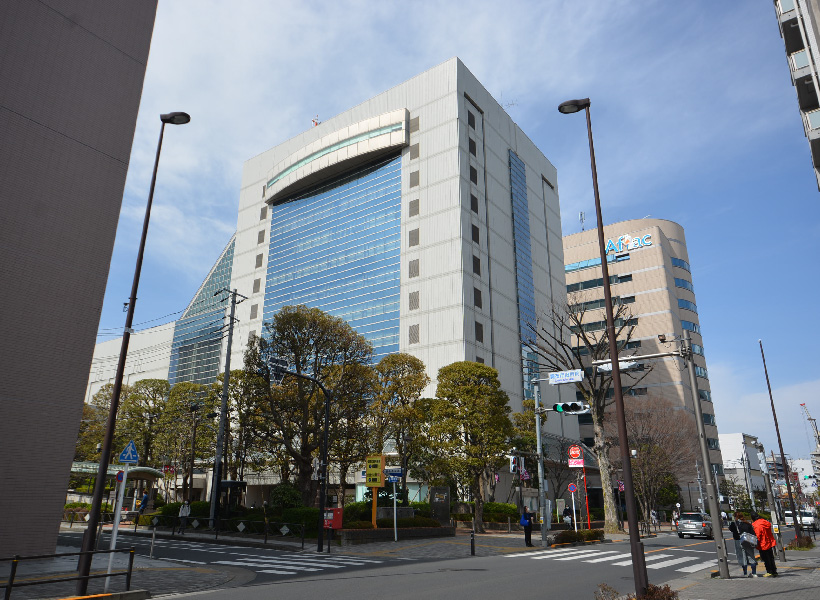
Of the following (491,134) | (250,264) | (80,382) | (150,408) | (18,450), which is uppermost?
(491,134)

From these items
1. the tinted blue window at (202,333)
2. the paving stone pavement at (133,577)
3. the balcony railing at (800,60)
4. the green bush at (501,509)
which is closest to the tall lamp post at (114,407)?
the paving stone pavement at (133,577)

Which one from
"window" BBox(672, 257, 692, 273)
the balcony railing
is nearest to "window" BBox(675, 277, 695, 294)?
"window" BBox(672, 257, 692, 273)

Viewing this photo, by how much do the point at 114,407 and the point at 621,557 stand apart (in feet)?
62.1

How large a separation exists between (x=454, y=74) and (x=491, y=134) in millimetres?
9096

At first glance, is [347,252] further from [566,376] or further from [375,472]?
[566,376]

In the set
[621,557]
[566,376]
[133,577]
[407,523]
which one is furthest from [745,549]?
[407,523]

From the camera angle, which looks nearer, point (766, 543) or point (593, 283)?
point (766, 543)

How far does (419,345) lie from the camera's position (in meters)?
54.9

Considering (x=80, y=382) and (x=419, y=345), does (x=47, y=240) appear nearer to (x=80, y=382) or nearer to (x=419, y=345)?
(x=80, y=382)

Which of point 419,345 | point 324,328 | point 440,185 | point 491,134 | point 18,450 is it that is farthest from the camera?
point 491,134

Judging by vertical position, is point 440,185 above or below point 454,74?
below

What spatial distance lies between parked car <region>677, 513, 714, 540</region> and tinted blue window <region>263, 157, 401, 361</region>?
2949 centimetres

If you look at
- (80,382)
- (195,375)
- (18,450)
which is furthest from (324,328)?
(195,375)

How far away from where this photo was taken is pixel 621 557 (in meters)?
21.4
